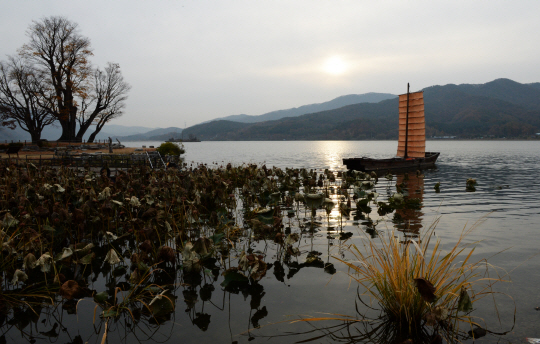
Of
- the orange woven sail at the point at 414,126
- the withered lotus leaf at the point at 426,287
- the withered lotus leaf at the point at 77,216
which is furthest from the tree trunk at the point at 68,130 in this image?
the withered lotus leaf at the point at 426,287

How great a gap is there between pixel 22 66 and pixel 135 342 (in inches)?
2216

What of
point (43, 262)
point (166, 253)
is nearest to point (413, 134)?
point (166, 253)

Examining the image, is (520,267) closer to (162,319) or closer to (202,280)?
(202,280)

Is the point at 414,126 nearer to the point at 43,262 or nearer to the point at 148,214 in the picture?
the point at 148,214

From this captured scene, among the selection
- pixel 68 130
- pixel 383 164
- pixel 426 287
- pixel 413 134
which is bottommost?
pixel 383 164

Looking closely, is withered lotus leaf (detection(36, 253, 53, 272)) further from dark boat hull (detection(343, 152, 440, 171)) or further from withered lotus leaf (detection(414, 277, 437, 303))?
dark boat hull (detection(343, 152, 440, 171))

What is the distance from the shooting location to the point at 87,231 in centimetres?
782

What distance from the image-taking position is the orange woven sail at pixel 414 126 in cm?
3881

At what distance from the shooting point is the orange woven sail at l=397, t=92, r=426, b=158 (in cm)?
3881

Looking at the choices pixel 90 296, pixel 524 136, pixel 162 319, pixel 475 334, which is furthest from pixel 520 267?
pixel 524 136

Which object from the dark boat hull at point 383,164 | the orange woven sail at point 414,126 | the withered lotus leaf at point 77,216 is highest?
the orange woven sail at point 414,126

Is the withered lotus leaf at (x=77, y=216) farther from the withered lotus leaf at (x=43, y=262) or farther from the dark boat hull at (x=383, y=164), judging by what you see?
the dark boat hull at (x=383, y=164)

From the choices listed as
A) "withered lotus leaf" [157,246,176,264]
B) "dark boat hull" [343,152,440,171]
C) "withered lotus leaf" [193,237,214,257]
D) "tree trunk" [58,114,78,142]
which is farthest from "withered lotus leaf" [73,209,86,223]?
"tree trunk" [58,114,78,142]

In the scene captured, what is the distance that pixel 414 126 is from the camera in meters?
39.8
